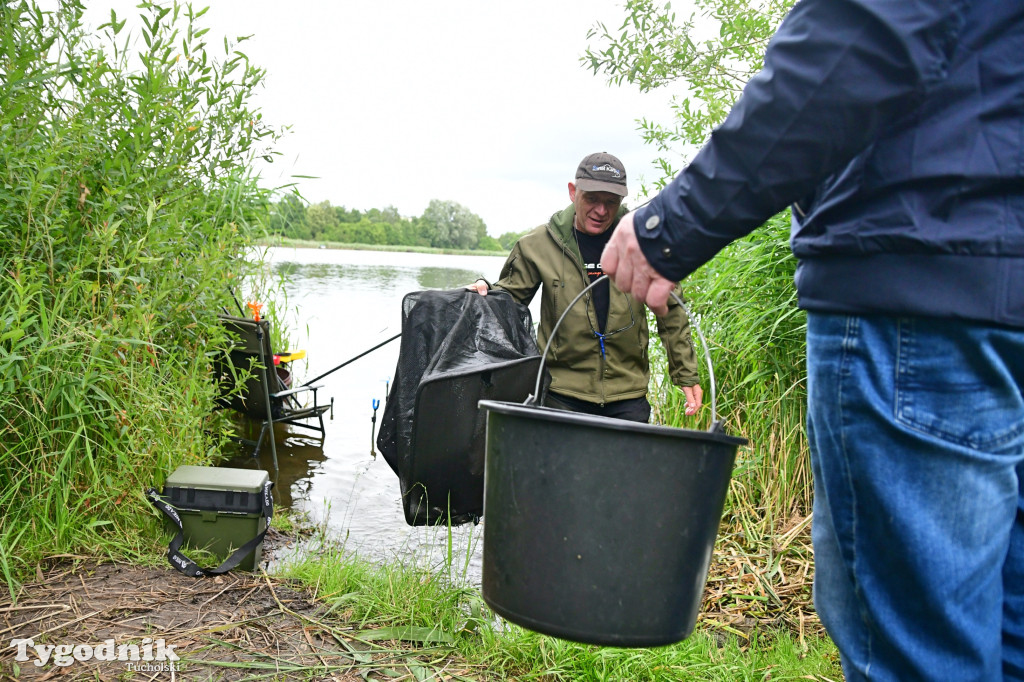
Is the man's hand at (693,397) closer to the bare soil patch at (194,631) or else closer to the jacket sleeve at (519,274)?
the jacket sleeve at (519,274)

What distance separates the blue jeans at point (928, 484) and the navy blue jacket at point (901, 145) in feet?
0.18

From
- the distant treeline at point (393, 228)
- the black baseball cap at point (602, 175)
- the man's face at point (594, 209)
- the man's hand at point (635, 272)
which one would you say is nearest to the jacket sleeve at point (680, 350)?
the man's face at point (594, 209)

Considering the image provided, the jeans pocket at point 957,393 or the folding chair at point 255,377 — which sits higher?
the jeans pocket at point 957,393

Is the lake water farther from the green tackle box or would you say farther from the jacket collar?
the jacket collar

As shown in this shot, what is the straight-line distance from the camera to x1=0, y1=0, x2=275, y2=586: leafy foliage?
2959mm

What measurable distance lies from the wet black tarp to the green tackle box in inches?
25.5

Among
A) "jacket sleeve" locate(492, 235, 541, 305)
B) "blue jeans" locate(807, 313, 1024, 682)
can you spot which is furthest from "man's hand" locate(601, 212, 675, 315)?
"jacket sleeve" locate(492, 235, 541, 305)

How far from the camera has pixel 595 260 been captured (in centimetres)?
394

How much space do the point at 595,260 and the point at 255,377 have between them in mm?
2456

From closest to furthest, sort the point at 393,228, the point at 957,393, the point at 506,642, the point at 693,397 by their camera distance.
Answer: the point at 957,393 < the point at 506,642 < the point at 693,397 < the point at 393,228

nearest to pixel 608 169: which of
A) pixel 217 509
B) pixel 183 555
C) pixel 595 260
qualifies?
pixel 595 260

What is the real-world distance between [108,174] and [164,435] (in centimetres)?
117

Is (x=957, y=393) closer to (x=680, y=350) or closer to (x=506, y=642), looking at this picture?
(x=506, y=642)

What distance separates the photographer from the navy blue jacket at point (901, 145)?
1.01 metres
